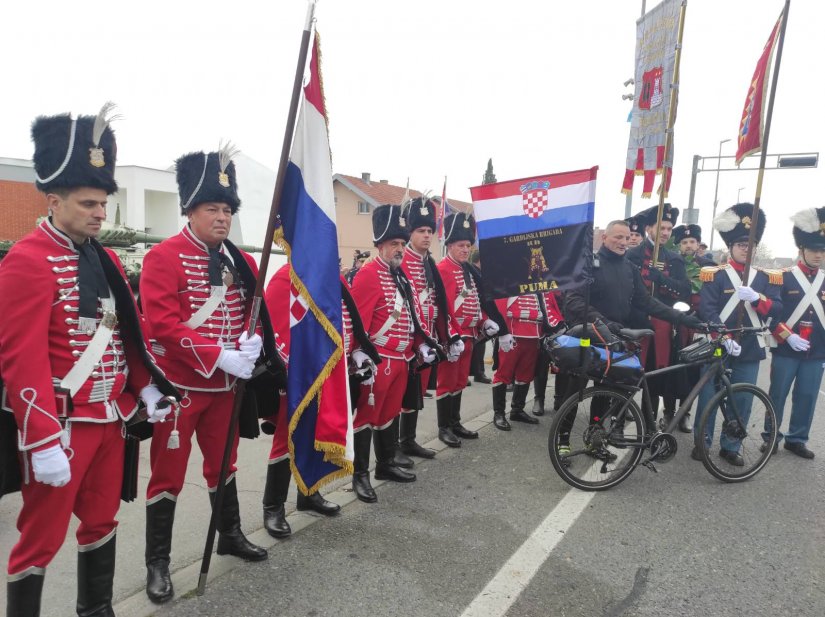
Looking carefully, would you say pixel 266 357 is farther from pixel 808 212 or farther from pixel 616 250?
pixel 808 212

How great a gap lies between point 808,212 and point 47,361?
611 centimetres

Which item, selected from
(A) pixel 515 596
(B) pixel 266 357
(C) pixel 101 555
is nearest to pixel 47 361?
(C) pixel 101 555

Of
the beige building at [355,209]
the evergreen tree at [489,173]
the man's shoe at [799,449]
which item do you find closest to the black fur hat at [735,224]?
the man's shoe at [799,449]

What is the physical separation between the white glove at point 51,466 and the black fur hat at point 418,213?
3.12 m

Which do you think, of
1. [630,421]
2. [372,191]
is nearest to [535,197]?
[630,421]

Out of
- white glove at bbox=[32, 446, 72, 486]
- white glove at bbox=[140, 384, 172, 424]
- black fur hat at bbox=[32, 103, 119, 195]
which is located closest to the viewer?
white glove at bbox=[32, 446, 72, 486]

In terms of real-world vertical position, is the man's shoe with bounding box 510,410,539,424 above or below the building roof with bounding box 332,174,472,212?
below

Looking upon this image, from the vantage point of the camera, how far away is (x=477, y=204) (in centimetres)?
507

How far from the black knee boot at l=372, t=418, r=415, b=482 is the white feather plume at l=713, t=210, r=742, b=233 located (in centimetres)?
360

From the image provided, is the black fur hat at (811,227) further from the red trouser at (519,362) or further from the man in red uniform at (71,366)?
the man in red uniform at (71,366)

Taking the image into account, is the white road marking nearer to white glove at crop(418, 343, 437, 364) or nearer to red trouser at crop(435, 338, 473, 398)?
white glove at crop(418, 343, 437, 364)

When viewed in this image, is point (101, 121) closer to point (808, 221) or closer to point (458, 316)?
point (458, 316)

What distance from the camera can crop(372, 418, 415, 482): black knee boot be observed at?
4652 millimetres

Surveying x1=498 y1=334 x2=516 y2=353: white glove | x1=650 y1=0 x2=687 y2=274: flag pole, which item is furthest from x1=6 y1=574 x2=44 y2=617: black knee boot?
x1=650 y1=0 x2=687 y2=274: flag pole
